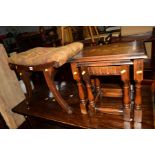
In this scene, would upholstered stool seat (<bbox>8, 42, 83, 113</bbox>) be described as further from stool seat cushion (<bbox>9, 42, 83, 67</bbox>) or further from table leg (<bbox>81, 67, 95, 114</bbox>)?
table leg (<bbox>81, 67, 95, 114</bbox>)

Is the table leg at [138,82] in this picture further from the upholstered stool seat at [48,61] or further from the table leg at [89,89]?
the upholstered stool seat at [48,61]

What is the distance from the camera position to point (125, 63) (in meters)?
0.86

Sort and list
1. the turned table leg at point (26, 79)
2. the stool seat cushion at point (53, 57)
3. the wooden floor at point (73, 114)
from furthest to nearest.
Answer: the turned table leg at point (26, 79) → the wooden floor at point (73, 114) → the stool seat cushion at point (53, 57)

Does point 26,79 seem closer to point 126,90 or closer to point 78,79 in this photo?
point 78,79

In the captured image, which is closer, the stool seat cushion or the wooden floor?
the stool seat cushion

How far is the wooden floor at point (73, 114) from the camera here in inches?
42.8

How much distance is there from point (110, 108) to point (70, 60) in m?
0.50

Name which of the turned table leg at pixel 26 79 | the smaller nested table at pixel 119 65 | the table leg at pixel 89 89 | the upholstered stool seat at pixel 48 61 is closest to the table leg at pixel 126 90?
the smaller nested table at pixel 119 65

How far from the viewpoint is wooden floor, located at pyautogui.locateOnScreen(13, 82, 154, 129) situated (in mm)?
1086

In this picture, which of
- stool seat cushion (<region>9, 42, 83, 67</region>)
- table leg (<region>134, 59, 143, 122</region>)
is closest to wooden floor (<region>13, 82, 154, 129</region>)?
table leg (<region>134, 59, 143, 122</region>)

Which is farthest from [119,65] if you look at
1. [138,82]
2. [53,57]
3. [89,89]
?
[53,57]

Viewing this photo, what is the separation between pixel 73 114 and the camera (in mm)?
1265

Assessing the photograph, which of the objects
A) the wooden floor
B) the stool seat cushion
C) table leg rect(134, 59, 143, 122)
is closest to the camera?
table leg rect(134, 59, 143, 122)
